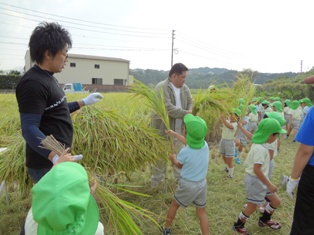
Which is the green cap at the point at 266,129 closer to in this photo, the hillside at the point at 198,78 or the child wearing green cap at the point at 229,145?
the hillside at the point at 198,78

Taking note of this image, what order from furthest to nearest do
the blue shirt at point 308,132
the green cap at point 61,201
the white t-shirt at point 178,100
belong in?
the white t-shirt at point 178,100 < the blue shirt at point 308,132 < the green cap at point 61,201

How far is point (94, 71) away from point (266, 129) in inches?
1062

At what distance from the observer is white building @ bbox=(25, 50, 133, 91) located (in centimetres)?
2569

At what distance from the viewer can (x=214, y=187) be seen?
3.70 meters

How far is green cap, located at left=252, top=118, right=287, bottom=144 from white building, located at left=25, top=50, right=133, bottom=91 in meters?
23.3

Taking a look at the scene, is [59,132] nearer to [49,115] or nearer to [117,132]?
[49,115]

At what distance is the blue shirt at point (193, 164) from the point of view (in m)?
2.17

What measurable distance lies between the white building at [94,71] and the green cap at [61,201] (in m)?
24.5

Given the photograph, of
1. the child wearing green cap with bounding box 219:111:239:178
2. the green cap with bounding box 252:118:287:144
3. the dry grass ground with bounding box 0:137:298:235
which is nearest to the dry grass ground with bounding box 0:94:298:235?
the dry grass ground with bounding box 0:137:298:235

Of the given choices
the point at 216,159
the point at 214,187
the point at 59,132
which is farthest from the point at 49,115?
the point at 216,159

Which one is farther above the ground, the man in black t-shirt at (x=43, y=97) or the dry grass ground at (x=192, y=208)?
the man in black t-shirt at (x=43, y=97)

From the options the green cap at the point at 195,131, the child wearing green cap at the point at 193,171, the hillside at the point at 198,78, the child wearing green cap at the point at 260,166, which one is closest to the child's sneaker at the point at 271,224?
the child wearing green cap at the point at 260,166

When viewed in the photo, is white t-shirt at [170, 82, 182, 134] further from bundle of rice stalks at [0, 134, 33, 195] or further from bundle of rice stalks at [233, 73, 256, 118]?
bundle of rice stalks at [0, 134, 33, 195]

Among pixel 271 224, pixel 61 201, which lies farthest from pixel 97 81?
pixel 61 201
